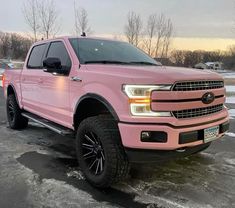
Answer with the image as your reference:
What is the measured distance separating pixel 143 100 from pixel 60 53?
227 cm

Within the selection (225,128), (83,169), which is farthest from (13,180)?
(225,128)

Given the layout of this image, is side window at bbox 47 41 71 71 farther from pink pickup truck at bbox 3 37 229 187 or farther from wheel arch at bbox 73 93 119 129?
wheel arch at bbox 73 93 119 129

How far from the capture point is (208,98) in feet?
13.8

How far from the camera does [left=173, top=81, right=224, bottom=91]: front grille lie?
152 inches

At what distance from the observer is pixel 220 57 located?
98.2m

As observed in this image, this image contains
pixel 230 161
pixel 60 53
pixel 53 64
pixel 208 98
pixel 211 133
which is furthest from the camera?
pixel 60 53

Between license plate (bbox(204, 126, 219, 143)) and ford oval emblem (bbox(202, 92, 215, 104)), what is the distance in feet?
1.14

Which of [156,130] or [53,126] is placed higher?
[156,130]

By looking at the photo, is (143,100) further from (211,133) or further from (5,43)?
(5,43)

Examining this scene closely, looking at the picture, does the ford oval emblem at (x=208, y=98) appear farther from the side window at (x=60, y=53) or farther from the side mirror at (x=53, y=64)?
the side mirror at (x=53, y=64)

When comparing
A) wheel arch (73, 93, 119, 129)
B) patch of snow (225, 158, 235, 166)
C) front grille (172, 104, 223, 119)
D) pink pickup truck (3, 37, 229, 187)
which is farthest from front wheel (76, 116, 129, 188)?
patch of snow (225, 158, 235, 166)

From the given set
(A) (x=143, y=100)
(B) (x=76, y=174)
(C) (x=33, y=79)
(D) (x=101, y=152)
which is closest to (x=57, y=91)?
(C) (x=33, y=79)

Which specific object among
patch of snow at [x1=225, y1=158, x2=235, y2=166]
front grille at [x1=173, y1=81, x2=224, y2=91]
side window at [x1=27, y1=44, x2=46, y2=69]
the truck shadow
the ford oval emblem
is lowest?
patch of snow at [x1=225, y1=158, x2=235, y2=166]

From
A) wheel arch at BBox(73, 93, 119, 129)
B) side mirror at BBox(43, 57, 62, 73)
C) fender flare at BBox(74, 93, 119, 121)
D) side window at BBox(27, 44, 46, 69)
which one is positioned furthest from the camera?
side window at BBox(27, 44, 46, 69)
